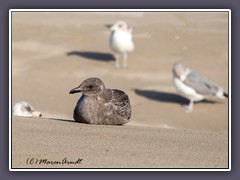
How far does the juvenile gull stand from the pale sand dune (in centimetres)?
12

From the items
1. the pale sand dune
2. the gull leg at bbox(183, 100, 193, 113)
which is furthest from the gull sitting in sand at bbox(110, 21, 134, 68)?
the pale sand dune

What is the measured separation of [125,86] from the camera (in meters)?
16.0

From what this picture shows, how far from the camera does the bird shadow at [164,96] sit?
15250 millimetres

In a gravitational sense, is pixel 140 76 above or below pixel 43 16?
below

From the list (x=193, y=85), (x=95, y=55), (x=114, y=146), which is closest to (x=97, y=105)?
(x=114, y=146)

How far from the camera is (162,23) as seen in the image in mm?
22828

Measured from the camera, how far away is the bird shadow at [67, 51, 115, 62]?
19.5 metres

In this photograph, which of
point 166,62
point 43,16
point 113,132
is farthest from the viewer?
point 43,16

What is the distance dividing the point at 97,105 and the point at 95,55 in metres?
12.9

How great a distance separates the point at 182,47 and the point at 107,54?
7.80 feet

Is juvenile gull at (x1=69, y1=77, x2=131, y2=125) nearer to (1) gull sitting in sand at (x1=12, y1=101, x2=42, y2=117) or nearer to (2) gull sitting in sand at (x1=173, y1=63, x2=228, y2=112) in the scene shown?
(1) gull sitting in sand at (x1=12, y1=101, x2=42, y2=117)

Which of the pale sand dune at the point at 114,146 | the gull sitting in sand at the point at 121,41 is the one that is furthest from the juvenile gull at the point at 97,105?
the gull sitting in sand at the point at 121,41

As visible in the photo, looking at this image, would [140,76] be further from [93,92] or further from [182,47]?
[93,92]

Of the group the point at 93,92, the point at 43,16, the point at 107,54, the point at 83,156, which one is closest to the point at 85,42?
the point at 107,54
